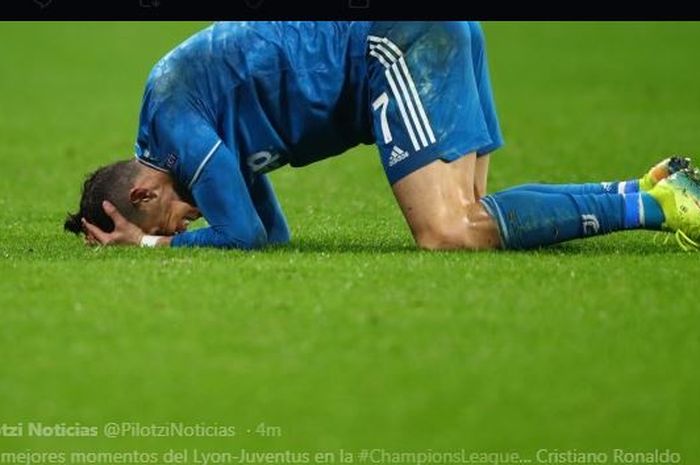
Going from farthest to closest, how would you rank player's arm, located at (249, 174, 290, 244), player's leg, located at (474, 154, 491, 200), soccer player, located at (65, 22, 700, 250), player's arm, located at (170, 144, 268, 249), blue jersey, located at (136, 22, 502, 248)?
1. player's leg, located at (474, 154, 491, 200)
2. player's arm, located at (249, 174, 290, 244)
3. blue jersey, located at (136, 22, 502, 248)
4. soccer player, located at (65, 22, 700, 250)
5. player's arm, located at (170, 144, 268, 249)

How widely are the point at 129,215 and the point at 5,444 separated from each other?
339 cm

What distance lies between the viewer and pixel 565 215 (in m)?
9.54

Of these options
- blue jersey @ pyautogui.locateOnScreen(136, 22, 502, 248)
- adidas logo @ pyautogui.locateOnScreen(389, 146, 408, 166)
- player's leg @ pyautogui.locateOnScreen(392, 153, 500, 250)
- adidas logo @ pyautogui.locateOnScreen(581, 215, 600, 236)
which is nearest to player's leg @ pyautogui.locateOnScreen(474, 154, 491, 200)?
blue jersey @ pyautogui.locateOnScreen(136, 22, 502, 248)

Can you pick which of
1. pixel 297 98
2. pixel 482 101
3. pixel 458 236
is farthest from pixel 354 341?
pixel 482 101

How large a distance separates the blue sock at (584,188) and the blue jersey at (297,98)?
0.39 m

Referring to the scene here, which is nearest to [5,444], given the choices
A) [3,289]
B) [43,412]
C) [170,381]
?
[43,412]

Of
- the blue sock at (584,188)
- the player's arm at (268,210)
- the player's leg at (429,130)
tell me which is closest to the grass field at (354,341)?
the player's arm at (268,210)

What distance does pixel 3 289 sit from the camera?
8805 millimetres

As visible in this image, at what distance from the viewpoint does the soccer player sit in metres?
9.56

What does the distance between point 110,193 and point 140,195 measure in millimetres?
169

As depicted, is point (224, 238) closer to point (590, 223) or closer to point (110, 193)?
point (110, 193)

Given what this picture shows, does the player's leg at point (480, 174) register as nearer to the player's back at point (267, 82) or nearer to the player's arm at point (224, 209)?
the player's back at point (267, 82)

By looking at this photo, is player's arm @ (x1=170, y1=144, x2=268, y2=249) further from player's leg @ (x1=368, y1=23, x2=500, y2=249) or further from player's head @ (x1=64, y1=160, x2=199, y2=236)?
player's leg @ (x1=368, y1=23, x2=500, y2=249)

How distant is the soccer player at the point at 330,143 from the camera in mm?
9562
